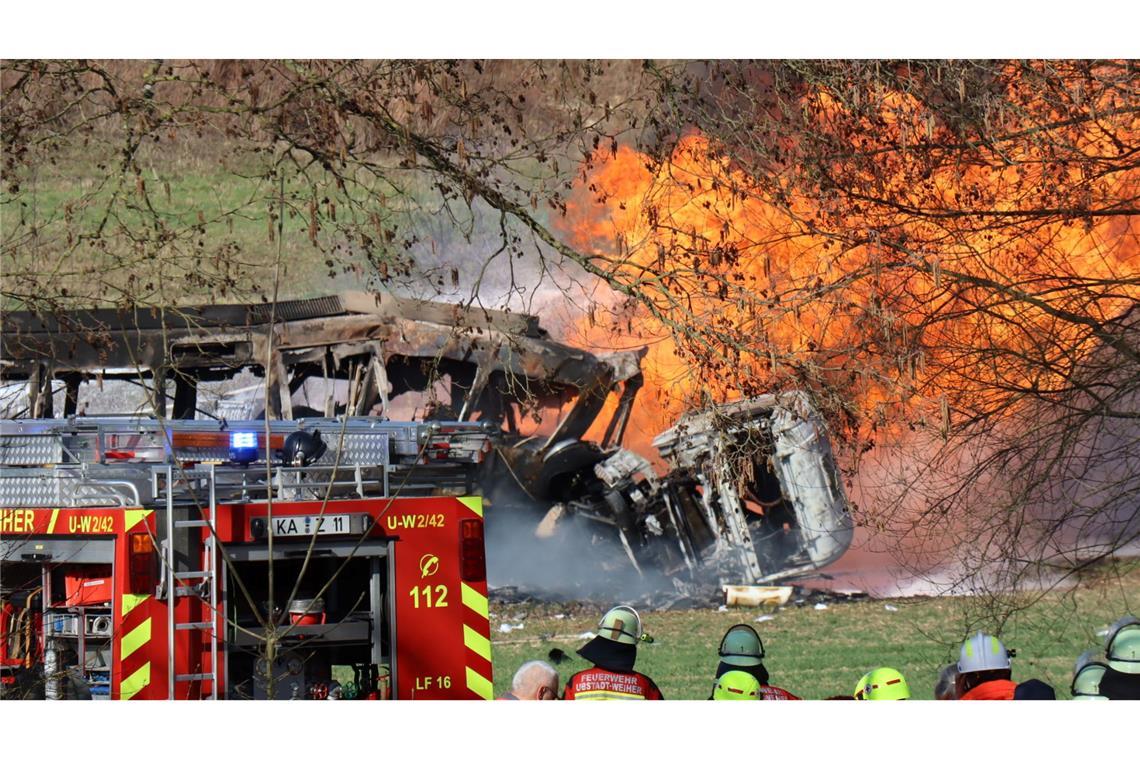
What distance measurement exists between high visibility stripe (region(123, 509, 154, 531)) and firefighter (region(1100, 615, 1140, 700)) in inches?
157

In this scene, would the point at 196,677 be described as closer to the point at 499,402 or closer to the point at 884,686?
the point at 884,686

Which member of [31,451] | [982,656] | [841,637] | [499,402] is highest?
[499,402]

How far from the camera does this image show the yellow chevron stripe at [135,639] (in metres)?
5.85

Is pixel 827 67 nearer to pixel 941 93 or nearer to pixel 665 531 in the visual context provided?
pixel 941 93

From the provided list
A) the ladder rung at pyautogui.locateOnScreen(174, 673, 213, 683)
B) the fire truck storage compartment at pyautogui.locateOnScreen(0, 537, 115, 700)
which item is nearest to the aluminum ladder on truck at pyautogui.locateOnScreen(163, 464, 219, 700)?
the ladder rung at pyautogui.locateOnScreen(174, 673, 213, 683)

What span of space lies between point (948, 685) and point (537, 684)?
175cm

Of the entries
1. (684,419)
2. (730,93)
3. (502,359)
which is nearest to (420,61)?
(730,93)

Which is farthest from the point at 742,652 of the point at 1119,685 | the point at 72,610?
the point at 72,610

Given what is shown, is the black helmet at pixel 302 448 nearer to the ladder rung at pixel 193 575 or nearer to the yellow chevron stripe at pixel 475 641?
the ladder rung at pixel 193 575

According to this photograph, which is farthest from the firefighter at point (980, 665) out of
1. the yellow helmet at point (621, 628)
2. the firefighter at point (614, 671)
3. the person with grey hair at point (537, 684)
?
the person with grey hair at point (537, 684)

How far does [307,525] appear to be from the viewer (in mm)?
6059

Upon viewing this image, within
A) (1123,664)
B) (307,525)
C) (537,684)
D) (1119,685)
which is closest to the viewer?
(1119,685)

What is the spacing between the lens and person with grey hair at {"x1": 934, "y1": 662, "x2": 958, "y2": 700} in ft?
17.6

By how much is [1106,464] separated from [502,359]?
16.5 feet
